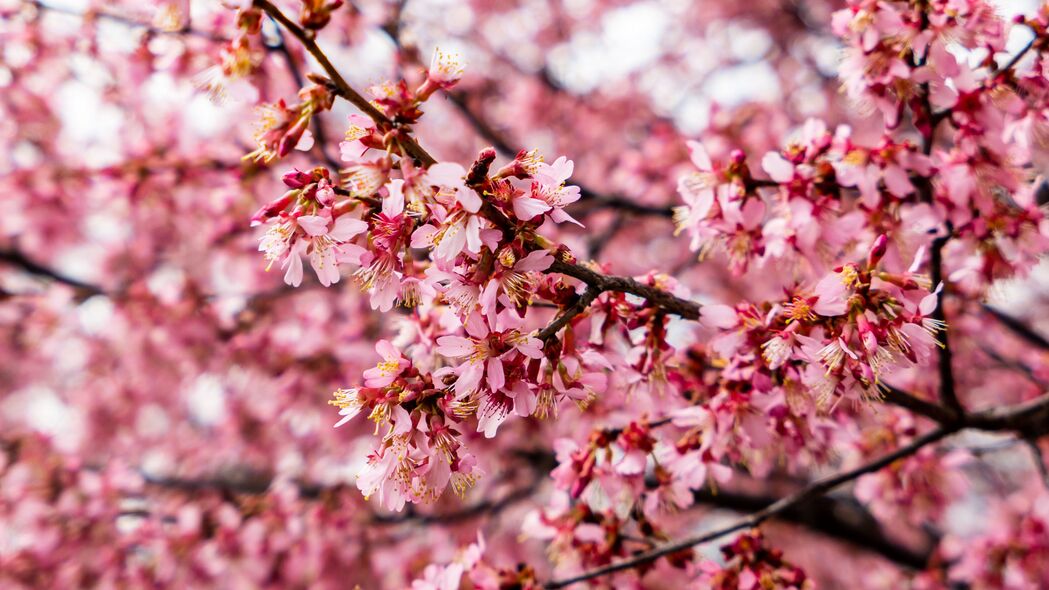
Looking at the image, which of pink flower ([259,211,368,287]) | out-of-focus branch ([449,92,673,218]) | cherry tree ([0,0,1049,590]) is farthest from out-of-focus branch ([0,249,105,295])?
pink flower ([259,211,368,287])

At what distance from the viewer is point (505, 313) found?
4.29 ft

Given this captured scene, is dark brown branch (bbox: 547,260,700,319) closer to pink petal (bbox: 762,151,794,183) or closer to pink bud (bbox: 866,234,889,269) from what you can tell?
pink bud (bbox: 866,234,889,269)

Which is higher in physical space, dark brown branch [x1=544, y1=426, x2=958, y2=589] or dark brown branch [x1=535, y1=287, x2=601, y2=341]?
dark brown branch [x1=535, y1=287, x2=601, y2=341]

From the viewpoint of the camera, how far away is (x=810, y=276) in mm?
1997

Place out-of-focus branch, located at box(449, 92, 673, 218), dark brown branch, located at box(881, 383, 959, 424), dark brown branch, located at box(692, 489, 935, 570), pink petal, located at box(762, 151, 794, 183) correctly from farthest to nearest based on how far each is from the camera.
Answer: dark brown branch, located at box(692, 489, 935, 570) < out-of-focus branch, located at box(449, 92, 673, 218) < pink petal, located at box(762, 151, 794, 183) < dark brown branch, located at box(881, 383, 959, 424)

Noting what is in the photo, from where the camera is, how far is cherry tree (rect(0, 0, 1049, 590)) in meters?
1.32

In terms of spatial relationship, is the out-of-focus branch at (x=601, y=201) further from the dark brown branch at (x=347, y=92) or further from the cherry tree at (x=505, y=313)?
the dark brown branch at (x=347, y=92)

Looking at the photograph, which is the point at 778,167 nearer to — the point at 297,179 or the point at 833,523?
the point at 297,179

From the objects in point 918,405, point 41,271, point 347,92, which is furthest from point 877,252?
point 41,271

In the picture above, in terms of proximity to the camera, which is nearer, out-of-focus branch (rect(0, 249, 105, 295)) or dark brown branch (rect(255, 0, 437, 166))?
dark brown branch (rect(255, 0, 437, 166))

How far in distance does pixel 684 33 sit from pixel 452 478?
7767 mm

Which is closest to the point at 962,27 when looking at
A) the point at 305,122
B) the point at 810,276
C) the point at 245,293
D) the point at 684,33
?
the point at 810,276

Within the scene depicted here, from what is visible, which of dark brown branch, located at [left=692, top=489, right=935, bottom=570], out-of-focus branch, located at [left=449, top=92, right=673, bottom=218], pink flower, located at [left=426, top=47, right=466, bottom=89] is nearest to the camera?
pink flower, located at [left=426, top=47, right=466, bottom=89]

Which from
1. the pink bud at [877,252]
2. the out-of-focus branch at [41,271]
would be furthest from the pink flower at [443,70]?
the out-of-focus branch at [41,271]
